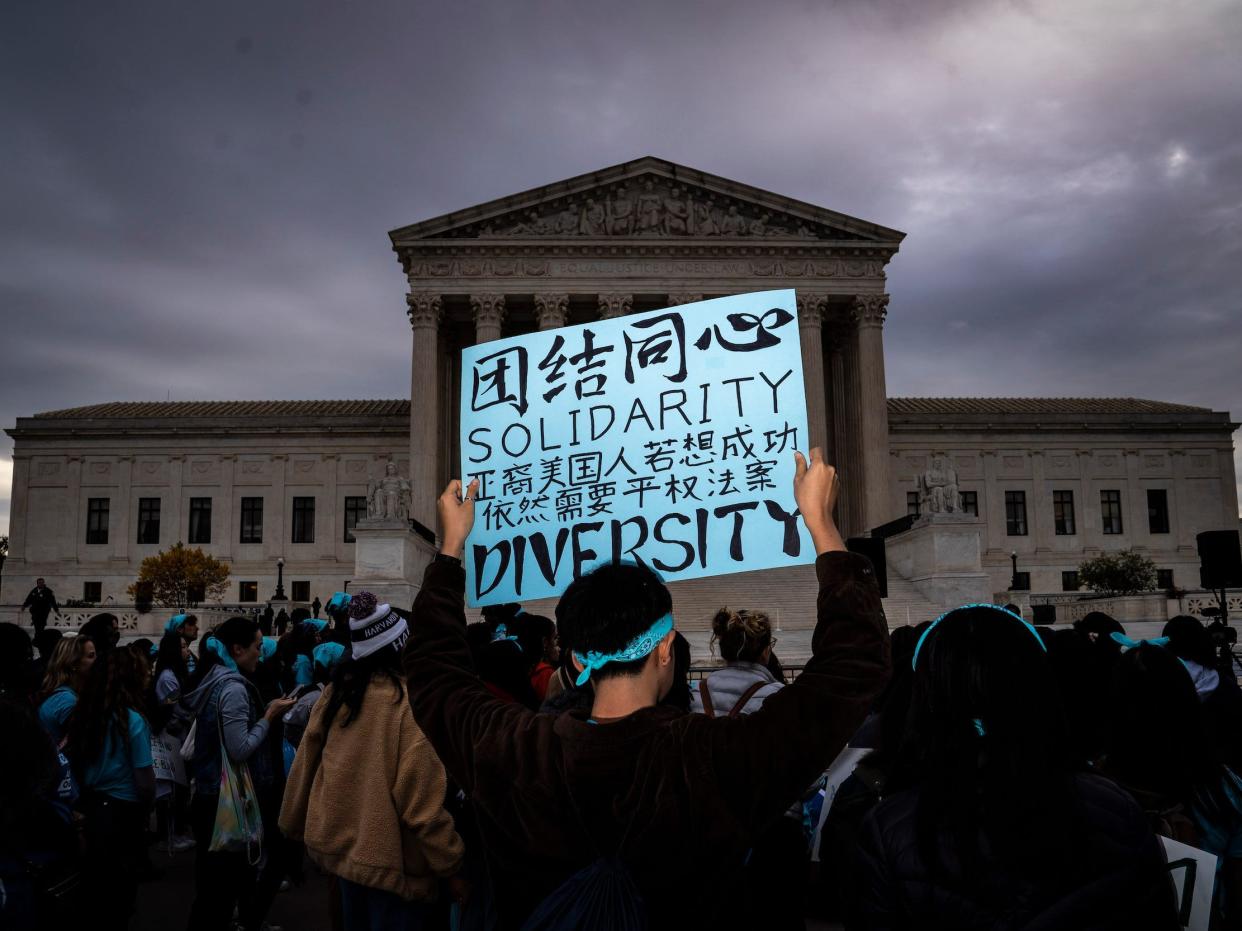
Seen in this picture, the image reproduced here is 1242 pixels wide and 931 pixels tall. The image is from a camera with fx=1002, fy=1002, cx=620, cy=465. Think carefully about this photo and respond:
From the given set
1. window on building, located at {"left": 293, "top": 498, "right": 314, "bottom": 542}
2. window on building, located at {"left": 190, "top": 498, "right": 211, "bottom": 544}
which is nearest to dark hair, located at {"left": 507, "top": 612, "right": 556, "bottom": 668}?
window on building, located at {"left": 293, "top": 498, "right": 314, "bottom": 542}

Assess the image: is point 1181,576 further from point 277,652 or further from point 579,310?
point 277,652

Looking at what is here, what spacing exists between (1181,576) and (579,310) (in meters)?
34.1

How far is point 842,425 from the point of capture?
4281cm

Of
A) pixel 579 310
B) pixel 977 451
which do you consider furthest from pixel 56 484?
pixel 977 451

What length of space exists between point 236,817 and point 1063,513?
172 feet

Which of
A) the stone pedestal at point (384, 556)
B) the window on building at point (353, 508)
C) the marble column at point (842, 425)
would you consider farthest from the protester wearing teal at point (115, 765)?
the window on building at point (353, 508)

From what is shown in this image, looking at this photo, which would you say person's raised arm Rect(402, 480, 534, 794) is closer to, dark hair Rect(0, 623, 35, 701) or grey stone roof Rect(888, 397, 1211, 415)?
dark hair Rect(0, 623, 35, 701)

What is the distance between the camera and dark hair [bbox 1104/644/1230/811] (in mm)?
3715

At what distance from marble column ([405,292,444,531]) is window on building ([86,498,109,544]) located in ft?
70.5

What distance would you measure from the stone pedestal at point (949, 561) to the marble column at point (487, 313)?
17.2 meters

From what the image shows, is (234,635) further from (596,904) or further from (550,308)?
(550,308)

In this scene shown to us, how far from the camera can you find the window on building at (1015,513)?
51.0 meters

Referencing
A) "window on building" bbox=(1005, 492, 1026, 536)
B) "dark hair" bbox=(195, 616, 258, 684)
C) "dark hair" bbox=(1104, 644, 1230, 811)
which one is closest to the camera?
"dark hair" bbox=(1104, 644, 1230, 811)

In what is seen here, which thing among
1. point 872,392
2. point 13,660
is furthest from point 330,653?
point 872,392
